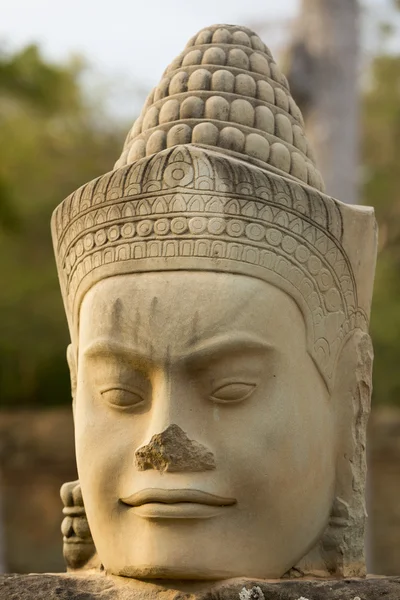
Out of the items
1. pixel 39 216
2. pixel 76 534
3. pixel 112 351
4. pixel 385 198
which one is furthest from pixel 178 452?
pixel 39 216

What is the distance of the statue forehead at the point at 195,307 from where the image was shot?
8.80ft

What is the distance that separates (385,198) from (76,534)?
8.19 meters

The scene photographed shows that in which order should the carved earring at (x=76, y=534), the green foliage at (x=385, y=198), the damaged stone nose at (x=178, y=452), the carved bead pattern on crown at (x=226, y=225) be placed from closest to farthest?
the damaged stone nose at (x=178, y=452), the carved bead pattern on crown at (x=226, y=225), the carved earring at (x=76, y=534), the green foliage at (x=385, y=198)

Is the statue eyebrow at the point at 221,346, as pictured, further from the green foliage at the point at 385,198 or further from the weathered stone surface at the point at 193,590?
the green foliage at the point at 385,198

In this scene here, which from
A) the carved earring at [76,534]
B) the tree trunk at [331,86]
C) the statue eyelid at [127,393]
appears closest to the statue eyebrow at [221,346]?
the statue eyelid at [127,393]

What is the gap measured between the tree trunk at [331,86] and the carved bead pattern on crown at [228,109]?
145 inches

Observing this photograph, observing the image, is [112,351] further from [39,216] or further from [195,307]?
[39,216]

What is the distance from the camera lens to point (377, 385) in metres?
10.8

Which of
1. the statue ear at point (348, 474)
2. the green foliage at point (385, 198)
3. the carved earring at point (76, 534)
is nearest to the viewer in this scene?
the statue ear at point (348, 474)

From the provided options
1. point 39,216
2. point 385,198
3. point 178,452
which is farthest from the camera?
point 39,216

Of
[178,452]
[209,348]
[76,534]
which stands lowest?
[76,534]

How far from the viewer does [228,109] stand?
3066 mm

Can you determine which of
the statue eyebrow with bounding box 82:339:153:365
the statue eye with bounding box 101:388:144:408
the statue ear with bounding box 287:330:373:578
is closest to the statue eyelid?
the statue eye with bounding box 101:388:144:408

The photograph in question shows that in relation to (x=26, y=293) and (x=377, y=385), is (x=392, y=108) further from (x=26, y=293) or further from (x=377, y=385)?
(x=26, y=293)
